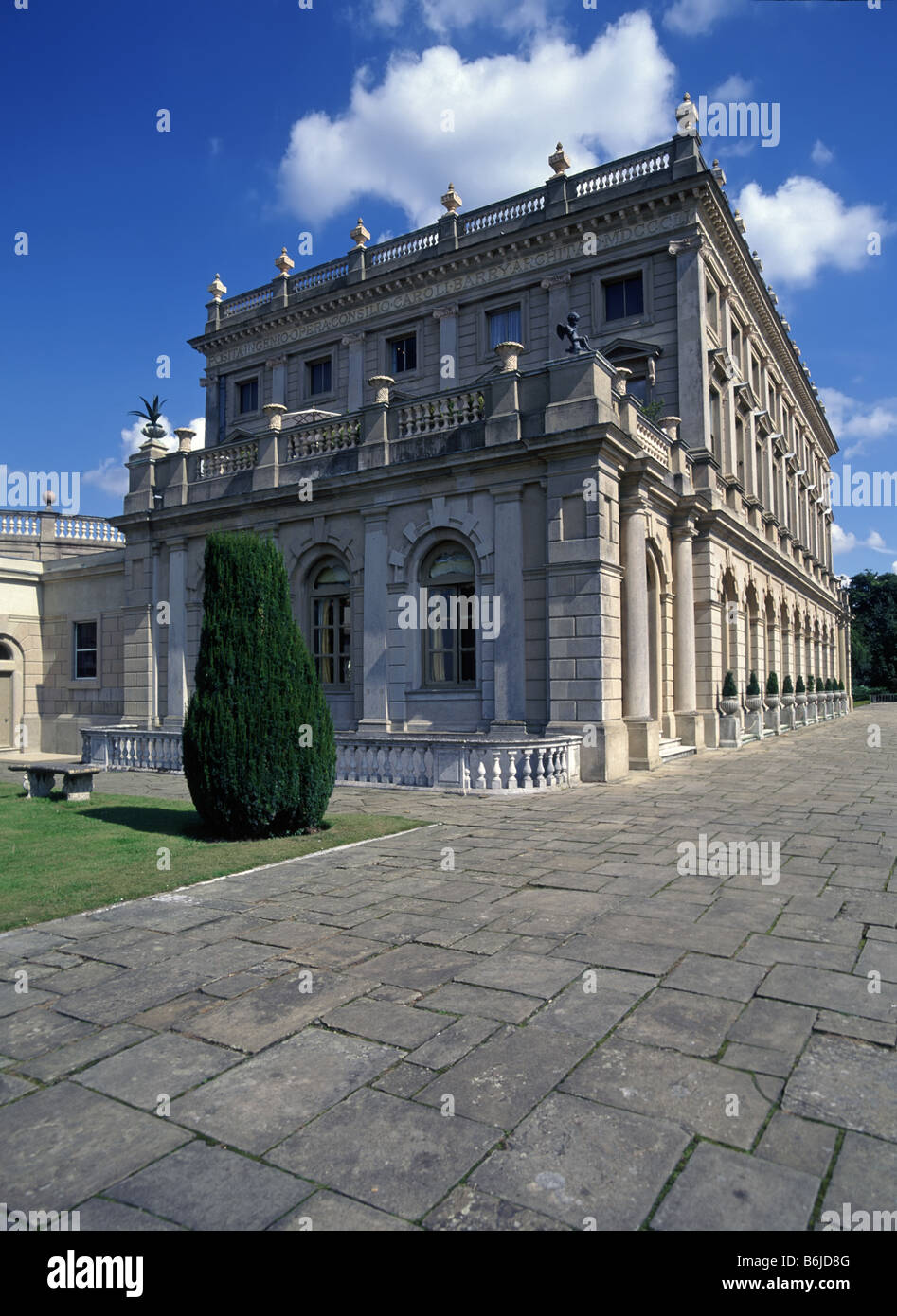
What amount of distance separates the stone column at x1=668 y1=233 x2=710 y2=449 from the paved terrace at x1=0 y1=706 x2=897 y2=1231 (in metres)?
16.4

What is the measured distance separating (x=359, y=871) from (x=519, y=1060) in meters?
3.75

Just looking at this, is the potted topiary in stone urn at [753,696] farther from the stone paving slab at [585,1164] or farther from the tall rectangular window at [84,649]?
the stone paving slab at [585,1164]

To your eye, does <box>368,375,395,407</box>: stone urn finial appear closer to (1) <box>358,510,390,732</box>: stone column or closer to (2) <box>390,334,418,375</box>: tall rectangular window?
(1) <box>358,510,390,732</box>: stone column

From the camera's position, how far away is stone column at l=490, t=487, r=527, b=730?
14391 millimetres

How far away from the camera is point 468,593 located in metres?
15.5

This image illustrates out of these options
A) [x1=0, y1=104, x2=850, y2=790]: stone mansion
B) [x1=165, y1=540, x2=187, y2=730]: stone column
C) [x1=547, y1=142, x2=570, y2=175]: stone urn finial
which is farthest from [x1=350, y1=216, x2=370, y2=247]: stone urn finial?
[x1=165, y1=540, x2=187, y2=730]: stone column

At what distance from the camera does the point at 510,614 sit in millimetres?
14500

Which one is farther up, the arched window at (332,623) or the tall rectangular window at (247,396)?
the tall rectangular window at (247,396)

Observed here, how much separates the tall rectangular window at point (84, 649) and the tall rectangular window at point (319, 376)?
11.2 metres

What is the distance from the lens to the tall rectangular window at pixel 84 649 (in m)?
22.7

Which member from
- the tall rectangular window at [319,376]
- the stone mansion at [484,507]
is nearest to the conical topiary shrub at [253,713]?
the stone mansion at [484,507]


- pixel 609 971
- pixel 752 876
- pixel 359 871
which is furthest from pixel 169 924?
pixel 752 876

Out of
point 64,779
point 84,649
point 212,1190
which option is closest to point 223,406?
point 84,649

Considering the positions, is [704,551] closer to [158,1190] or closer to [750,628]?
[750,628]
